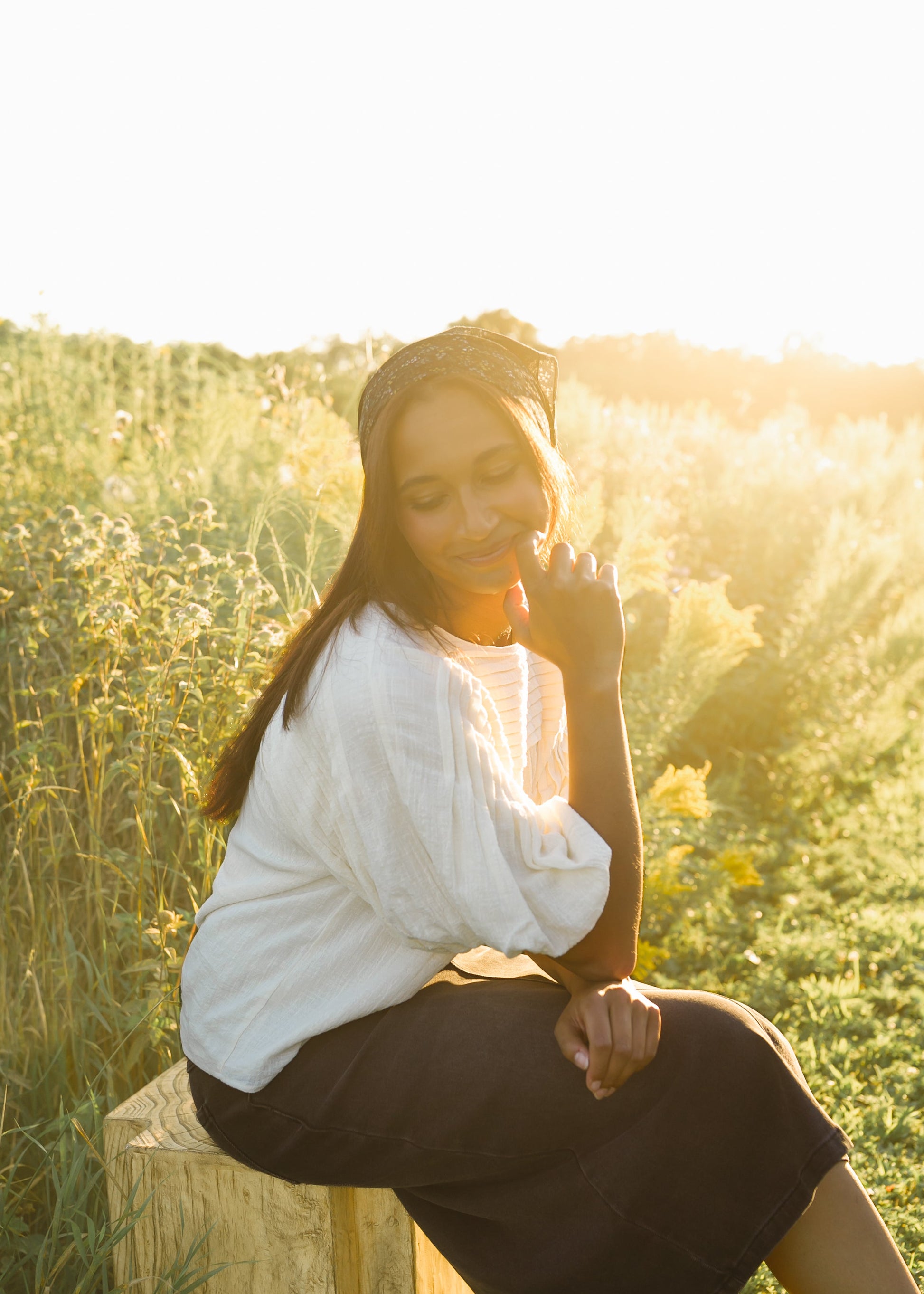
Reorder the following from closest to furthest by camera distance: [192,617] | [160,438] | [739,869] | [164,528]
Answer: [192,617] < [164,528] < [739,869] < [160,438]

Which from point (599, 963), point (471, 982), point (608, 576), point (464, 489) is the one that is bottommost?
point (471, 982)

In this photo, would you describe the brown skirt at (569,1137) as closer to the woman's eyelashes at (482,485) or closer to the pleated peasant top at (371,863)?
the pleated peasant top at (371,863)

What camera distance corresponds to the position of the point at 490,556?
1.99 m

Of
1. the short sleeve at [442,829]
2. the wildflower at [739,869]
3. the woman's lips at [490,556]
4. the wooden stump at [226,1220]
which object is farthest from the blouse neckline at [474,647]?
the wildflower at [739,869]

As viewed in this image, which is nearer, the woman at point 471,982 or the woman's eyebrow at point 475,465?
the woman at point 471,982

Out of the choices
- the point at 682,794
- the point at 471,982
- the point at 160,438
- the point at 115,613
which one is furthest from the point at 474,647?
the point at 160,438

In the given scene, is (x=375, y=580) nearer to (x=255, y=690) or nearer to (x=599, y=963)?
(x=599, y=963)

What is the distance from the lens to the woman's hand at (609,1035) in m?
1.61

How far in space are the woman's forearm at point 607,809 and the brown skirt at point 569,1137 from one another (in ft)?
0.41

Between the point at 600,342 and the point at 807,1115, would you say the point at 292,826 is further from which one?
the point at 600,342

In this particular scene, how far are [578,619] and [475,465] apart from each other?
34cm

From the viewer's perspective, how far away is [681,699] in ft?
13.7

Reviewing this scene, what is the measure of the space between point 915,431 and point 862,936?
7520 millimetres

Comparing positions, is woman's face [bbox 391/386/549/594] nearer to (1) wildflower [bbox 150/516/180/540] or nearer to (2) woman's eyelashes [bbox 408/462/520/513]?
(2) woman's eyelashes [bbox 408/462/520/513]
